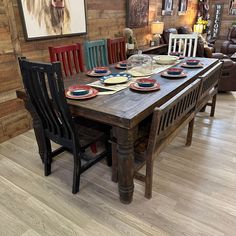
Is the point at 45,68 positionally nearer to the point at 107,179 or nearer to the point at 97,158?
the point at 97,158

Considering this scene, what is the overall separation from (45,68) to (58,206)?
1.04 metres

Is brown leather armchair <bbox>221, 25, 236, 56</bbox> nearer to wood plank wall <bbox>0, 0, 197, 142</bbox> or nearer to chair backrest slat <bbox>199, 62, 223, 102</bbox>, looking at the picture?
wood plank wall <bbox>0, 0, 197, 142</bbox>

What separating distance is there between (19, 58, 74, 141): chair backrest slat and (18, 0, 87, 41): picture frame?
1.32 m

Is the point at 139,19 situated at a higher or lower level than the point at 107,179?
higher

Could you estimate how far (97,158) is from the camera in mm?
1919

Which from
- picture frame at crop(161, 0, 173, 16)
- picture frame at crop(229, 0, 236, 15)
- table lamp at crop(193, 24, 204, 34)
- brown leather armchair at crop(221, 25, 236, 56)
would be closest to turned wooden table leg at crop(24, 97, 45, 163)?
picture frame at crop(161, 0, 173, 16)

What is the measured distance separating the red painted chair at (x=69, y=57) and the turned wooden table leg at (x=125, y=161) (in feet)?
4.11

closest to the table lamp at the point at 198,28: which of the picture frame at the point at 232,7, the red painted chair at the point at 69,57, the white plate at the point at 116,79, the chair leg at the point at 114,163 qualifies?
the picture frame at the point at 232,7

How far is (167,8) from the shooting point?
5.43 m

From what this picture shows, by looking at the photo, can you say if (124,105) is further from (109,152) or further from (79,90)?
(109,152)

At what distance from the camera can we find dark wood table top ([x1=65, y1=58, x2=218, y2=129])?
1.35 meters

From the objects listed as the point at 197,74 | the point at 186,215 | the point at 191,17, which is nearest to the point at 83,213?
the point at 186,215

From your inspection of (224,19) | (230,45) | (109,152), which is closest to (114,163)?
(109,152)

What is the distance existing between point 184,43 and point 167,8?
8.41 feet
